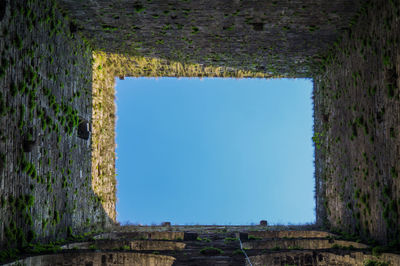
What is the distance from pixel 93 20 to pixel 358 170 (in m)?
8.53

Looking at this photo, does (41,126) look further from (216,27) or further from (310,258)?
(310,258)

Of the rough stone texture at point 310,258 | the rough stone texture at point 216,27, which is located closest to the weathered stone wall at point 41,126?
the rough stone texture at point 216,27

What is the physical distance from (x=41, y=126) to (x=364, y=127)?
8109 mm

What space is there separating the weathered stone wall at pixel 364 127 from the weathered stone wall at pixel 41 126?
7923 millimetres

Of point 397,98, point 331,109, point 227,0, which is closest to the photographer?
point 397,98

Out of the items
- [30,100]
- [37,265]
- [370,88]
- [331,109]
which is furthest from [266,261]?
[331,109]

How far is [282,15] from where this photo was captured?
36.1 feet

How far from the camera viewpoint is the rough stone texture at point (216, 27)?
1049cm

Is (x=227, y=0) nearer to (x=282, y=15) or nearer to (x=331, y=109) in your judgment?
(x=282, y=15)

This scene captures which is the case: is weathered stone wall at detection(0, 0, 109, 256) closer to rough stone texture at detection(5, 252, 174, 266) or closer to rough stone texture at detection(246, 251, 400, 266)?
rough stone texture at detection(5, 252, 174, 266)

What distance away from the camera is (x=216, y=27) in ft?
38.8

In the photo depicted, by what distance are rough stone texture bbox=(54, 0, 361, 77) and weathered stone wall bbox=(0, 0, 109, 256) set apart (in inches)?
46.5

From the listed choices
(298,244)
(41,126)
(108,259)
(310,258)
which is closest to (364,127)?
(298,244)

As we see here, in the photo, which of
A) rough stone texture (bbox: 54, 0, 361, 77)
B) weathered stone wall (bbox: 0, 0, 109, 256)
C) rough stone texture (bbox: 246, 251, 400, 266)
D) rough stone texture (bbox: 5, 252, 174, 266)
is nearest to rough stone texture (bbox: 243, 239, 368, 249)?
rough stone texture (bbox: 246, 251, 400, 266)
